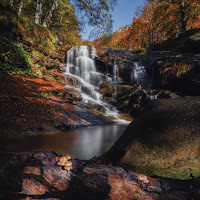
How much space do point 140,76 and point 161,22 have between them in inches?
740

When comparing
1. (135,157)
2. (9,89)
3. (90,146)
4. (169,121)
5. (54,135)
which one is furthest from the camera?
(9,89)

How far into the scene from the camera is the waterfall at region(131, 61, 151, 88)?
14066 millimetres

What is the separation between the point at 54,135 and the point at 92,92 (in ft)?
23.5

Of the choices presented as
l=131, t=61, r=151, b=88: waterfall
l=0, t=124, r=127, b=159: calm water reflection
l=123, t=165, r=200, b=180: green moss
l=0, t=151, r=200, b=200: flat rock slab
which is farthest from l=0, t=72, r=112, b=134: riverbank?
l=131, t=61, r=151, b=88: waterfall

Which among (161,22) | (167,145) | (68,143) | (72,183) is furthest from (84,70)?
(161,22)

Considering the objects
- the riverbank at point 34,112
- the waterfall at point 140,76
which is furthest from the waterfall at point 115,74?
the riverbank at point 34,112

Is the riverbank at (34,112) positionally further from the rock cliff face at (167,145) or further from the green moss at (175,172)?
the green moss at (175,172)

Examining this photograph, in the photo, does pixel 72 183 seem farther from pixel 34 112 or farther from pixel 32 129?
pixel 34 112

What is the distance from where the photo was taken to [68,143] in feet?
14.3

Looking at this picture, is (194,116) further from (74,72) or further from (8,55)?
(74,72)

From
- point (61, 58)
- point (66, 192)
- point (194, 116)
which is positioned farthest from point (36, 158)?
point (61, 58)

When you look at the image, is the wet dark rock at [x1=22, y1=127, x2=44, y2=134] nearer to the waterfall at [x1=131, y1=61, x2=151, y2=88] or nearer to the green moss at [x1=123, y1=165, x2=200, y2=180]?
the green moss at [x1=123, y1=165, x2=200, y2=180]

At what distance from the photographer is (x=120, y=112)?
10453 millimetres

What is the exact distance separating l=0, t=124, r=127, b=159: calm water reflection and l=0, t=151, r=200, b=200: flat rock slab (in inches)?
94.2
